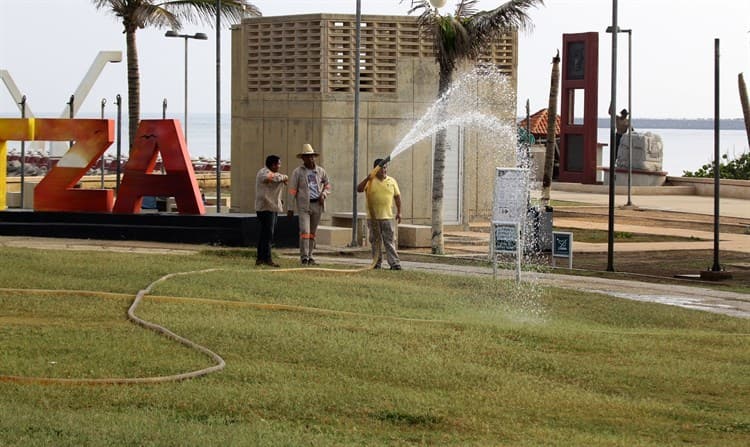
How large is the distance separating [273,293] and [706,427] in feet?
24.5

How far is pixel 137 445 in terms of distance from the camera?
9.16m

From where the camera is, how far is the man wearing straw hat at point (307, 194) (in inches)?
883

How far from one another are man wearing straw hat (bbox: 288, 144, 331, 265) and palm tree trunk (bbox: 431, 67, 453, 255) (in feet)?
26.2

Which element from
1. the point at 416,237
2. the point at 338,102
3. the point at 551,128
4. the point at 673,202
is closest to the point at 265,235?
the point at 416,237

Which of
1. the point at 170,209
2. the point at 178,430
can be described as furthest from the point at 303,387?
the point at 170,209

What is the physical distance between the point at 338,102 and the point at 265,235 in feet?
52.3

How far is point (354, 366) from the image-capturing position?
12.3 m

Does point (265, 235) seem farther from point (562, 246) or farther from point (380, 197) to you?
point (562, 246)

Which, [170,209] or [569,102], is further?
[569,102]

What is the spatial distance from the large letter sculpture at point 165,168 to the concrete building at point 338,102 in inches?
370

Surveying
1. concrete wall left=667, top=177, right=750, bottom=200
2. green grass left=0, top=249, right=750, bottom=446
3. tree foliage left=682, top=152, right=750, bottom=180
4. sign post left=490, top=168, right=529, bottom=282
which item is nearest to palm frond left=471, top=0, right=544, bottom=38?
sign post left=490, top=168, right=529, bottom=282

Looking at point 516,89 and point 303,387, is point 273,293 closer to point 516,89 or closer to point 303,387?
point 303,387

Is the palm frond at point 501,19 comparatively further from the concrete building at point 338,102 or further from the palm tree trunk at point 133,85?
the palm tree trunk at point 133,85

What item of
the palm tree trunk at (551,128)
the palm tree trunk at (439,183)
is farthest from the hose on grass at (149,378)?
the palm tree trunk at (551,128)
